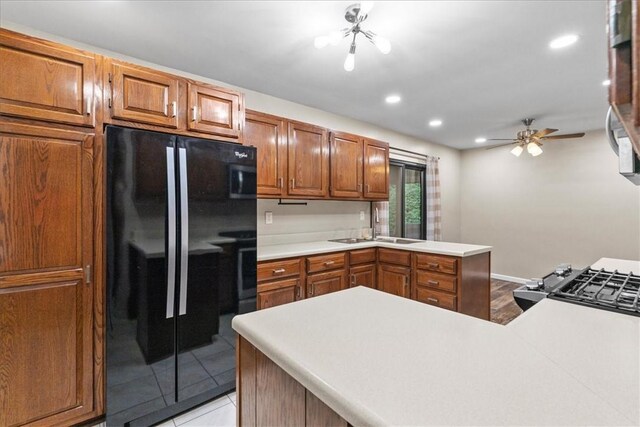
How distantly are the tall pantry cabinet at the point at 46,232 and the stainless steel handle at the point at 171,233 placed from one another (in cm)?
40

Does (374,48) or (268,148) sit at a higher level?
(374,48)

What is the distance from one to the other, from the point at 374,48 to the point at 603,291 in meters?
1.96

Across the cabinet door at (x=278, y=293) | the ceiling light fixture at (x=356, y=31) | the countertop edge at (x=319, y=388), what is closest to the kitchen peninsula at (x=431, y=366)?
the countertop edge at (x=319, y=388)

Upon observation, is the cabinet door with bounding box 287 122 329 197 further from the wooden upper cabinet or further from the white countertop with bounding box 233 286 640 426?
the white countertop with bounding box 233 286 640 426

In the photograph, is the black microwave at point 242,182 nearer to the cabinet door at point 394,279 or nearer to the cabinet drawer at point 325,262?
the cabinet drawer at point 325,262

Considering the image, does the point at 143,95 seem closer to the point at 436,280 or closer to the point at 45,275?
the point at 45,275

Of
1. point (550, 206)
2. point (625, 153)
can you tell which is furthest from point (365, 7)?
point (550, 206)

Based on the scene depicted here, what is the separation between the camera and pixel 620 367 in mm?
695

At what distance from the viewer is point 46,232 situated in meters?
1.56

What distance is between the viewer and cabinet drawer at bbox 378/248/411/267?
3.02 meters

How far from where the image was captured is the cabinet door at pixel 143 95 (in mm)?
1756

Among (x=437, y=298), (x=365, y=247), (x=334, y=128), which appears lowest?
(x=437, y=298)

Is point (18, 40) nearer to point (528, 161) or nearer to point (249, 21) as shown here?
point (249, 21)

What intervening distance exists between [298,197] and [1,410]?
89.8 inches
